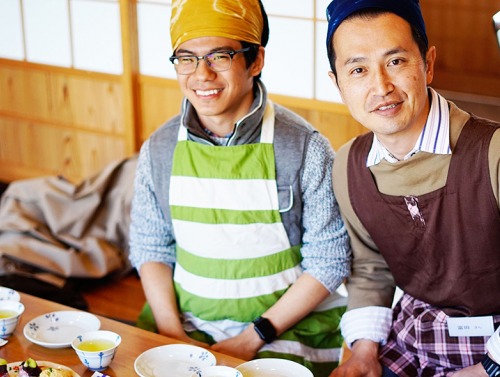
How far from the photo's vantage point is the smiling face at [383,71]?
1.94 metres

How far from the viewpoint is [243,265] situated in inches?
94.1

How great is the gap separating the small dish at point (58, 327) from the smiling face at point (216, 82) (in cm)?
68

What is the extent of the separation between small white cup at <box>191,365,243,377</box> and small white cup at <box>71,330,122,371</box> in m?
0.22

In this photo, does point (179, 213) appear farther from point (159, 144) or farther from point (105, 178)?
point (105, 178)

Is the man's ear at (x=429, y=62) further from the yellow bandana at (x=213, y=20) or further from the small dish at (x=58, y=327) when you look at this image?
the small dish at (x=58, y=327)

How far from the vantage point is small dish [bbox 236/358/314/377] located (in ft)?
6.27

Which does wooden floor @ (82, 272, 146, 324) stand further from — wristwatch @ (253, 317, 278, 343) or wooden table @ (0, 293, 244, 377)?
wooden table @ (0, 293, 244, 377)

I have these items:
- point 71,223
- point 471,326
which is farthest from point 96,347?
point 71,223

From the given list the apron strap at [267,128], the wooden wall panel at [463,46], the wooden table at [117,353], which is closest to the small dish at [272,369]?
the wooden table at [117,353]

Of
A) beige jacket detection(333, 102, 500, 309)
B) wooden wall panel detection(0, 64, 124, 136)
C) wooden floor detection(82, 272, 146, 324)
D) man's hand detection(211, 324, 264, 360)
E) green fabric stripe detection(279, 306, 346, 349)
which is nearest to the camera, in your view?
beige jacket detection(333, 102, 500, 309)

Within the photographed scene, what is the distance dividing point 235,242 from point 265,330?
0.27 metres

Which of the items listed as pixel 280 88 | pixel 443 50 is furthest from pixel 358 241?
pixel 443 50

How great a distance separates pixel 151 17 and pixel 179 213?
251 cm

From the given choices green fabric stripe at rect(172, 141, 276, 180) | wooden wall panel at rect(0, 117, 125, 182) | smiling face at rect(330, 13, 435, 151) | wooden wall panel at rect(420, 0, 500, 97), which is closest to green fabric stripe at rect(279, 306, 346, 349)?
green fabric stripe at rect(172, 141, 276, 180)
